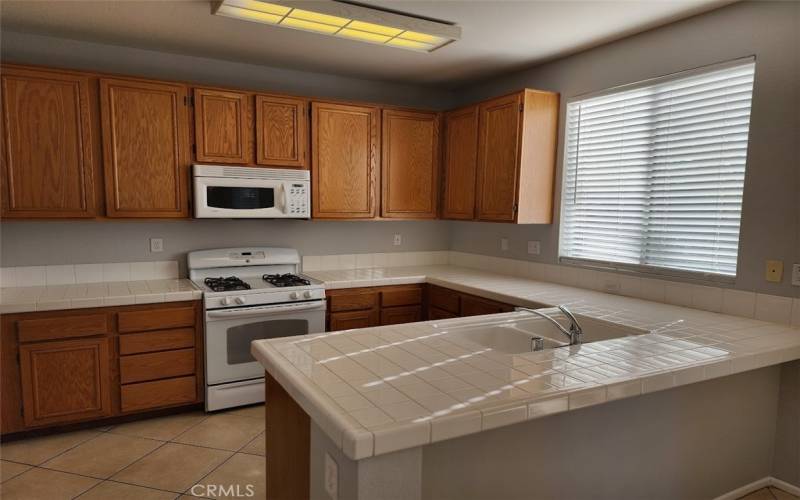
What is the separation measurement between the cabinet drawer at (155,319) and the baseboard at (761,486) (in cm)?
308

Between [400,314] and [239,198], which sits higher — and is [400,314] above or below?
below

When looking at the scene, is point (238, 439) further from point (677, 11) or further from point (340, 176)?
point (677, 11)

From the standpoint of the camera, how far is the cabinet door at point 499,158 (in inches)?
140

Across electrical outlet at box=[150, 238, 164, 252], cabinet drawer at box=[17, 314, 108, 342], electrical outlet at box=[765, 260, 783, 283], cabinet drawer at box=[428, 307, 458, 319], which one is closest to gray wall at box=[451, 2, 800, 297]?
electrical outlet at box=[765, 260, 783, 283]

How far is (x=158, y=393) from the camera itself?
319 centimetres

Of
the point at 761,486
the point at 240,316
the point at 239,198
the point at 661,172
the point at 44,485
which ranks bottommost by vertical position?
the point at 44,485

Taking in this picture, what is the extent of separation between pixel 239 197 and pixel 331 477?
101 inches

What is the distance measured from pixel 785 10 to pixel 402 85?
110 inches

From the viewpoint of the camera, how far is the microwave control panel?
371cm

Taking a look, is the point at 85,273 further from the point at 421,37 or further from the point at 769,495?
the point at 769,495

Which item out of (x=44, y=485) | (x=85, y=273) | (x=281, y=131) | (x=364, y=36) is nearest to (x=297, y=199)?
(x=281, y=131)

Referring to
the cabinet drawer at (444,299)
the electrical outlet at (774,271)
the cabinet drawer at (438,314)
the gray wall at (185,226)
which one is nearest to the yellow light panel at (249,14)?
the gray wall at (185,226)

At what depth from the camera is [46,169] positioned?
303 cm

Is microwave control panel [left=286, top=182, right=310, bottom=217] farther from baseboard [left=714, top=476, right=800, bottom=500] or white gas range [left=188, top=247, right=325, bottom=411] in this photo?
baseboard [left=714, top=476, right=800, bottom=500]
